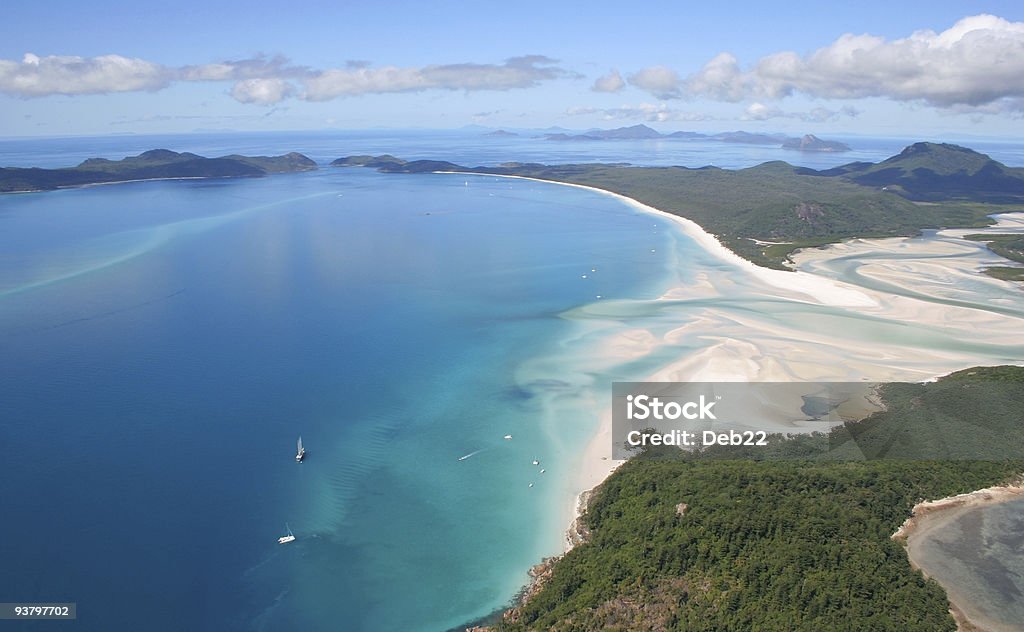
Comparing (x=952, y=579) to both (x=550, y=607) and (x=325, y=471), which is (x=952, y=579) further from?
(x=325, y=471)

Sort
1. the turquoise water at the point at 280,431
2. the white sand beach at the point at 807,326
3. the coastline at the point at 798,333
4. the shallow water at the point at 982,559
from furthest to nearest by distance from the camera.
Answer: the white sand beach at the point at 807,326
the coastline at the point at 798,333
the turquoise water at the point at 280,431
the shallow water at the point at 982,559

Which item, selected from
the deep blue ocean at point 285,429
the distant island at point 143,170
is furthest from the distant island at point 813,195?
the distant island at point 143,170

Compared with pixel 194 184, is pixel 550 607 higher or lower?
lower

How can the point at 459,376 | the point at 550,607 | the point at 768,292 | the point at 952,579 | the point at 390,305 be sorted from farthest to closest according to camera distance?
the point at 768,292 < the point at 390,305 < the point at 459,376 < the point at 550,607 < the point at 952,579

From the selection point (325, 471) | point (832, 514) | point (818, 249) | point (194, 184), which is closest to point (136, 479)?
point (325, 471)

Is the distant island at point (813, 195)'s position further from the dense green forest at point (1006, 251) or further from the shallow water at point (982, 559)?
the shallow water at point (982, 559)

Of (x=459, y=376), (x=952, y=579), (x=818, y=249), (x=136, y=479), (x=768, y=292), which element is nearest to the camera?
(x=952, y=579)

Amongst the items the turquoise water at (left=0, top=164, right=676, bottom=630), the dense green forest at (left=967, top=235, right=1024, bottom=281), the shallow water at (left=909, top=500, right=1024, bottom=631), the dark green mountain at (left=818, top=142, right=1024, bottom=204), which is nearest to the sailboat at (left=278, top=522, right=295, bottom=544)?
the turquoise water at (left=0, top=164, right=676, bottom=630)
